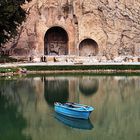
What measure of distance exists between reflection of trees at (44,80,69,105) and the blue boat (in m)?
3.56

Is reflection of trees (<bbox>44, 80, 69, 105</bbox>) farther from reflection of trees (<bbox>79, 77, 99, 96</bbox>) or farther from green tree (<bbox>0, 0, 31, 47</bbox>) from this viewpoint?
green tree (<bbox>0, 0, 31, 47</bbox>)

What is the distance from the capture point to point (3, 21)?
46219 mm

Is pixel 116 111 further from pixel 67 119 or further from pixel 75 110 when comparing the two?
pixel 67 119

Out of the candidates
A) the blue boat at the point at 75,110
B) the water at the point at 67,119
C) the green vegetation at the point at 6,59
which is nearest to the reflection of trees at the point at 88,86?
the water at the point at 67,119

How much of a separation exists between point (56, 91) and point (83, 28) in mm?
33114

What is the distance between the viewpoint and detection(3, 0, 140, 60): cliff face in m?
61.1

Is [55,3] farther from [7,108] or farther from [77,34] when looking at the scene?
[7,108]

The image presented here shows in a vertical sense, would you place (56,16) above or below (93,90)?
above

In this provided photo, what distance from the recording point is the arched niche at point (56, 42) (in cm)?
6419

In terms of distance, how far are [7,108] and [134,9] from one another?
4725 cm

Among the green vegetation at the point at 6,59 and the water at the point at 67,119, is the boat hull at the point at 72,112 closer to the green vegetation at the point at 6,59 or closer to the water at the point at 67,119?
the water at the point at 67,119

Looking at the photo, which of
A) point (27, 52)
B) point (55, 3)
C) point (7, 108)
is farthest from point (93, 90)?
point (55, 3)

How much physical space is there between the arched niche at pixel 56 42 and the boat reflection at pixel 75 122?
42256mm

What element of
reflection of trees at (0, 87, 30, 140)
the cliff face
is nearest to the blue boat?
reflection of trees at (0, 87, 30, 140)
